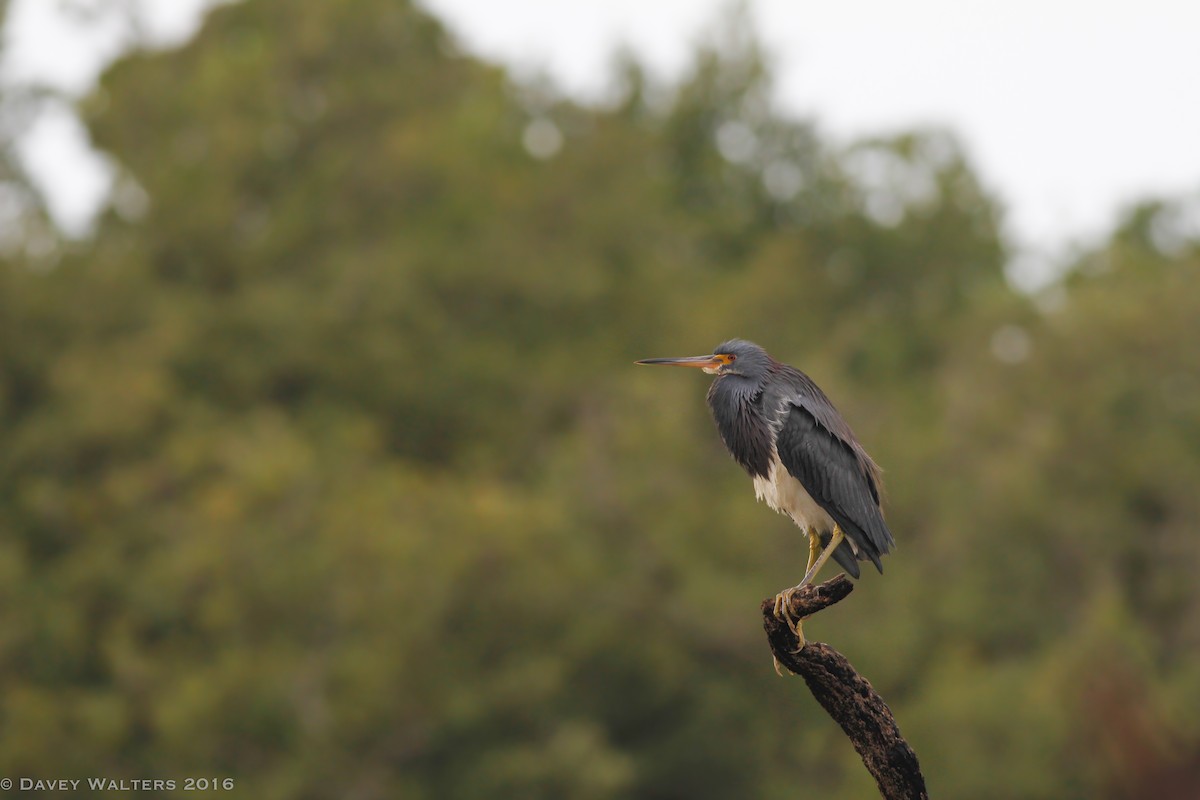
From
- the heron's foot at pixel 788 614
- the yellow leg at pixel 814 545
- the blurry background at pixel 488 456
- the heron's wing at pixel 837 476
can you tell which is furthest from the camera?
the blurry background at pixel 488 456

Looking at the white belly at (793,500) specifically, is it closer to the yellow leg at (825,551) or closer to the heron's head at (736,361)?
the yellow leg at (825,551)

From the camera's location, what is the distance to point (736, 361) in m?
8.92

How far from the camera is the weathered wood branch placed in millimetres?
7102

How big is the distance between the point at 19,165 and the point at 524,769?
17638 millimetres

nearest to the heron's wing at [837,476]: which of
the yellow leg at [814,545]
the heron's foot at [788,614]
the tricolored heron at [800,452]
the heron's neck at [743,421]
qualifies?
the tricolored heron at [800,452]

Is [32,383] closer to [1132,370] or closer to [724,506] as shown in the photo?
[724,506]

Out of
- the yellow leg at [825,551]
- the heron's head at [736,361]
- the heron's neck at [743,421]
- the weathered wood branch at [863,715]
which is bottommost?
the weathered wood branch at [863,715]

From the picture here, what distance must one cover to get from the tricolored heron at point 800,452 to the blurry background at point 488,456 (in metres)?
11.2

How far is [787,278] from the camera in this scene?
135 ft

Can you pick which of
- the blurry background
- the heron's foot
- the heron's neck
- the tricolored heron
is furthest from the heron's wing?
the blurry background

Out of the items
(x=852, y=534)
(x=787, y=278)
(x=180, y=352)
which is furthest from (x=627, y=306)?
(x=852, y=534)

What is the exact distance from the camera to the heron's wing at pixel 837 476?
8.41 metres

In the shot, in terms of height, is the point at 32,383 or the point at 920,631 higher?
the point at 32,383

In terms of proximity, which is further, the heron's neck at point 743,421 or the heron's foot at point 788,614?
the heron's neck at point 743,421
